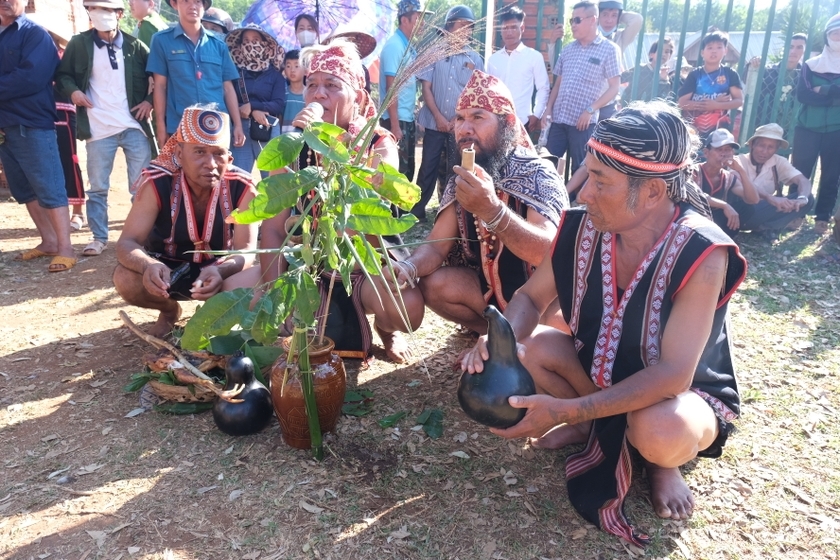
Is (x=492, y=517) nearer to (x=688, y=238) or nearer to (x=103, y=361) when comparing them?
(x=688, y=238)

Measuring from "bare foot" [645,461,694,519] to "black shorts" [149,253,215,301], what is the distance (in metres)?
2.71

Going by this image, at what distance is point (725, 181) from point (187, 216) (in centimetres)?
569

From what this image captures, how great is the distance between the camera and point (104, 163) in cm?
563

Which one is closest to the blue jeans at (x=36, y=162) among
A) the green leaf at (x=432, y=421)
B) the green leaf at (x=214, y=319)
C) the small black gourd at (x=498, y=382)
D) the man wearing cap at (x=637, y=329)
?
the green leaf at (x=214, y=319)

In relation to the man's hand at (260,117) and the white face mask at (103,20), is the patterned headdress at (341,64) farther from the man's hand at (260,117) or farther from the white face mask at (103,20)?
the white face mask at (103,20)

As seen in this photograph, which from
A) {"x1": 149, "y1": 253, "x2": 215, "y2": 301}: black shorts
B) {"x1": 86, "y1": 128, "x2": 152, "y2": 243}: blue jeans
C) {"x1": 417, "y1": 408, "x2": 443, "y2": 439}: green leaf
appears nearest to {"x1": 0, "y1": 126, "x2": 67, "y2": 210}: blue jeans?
{"x1": 86, "y1": 128, "x2": 152, "y2": 243}: blue jeans

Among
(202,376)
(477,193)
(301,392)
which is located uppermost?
(477,193)

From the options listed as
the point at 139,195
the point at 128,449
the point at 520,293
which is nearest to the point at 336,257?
the point at 520,293

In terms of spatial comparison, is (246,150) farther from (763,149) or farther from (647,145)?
(763,149)

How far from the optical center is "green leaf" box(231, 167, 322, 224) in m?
2.04

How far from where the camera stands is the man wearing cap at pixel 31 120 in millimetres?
4863

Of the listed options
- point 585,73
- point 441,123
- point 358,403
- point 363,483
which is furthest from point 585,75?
point 363,483

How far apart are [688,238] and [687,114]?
5693 mm

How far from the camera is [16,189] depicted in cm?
530
